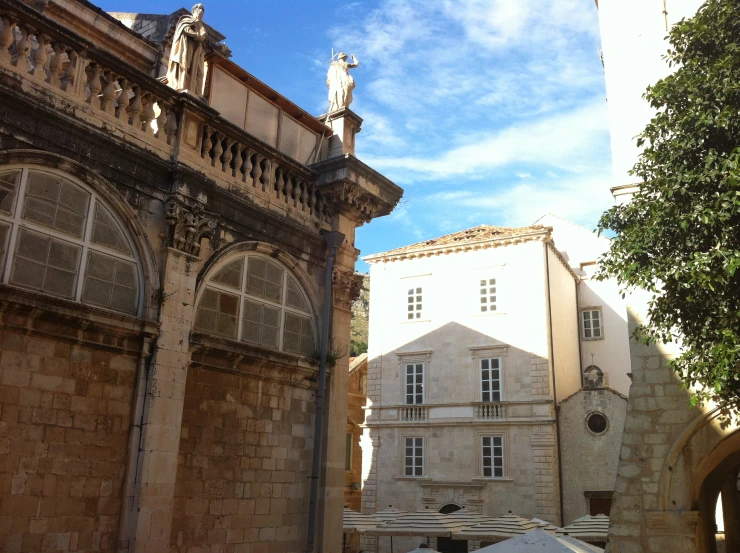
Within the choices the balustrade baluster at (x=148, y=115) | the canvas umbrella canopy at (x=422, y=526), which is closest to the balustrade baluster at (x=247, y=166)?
the balustrade baluster at (x=148, y=115)

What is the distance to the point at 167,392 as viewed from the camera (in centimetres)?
923

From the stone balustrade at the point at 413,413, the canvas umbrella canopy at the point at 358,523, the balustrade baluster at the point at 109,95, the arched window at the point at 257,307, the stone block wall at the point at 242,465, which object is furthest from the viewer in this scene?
the stone balustrade at the point at 413,413

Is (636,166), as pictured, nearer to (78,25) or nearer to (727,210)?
(727,210)

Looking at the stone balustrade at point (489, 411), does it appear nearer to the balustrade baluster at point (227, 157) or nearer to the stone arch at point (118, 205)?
Result: the balustrade baluster at point (227, 157)

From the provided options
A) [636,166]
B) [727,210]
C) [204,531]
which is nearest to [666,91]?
[636,166]

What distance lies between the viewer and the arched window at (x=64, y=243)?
26.4 ft

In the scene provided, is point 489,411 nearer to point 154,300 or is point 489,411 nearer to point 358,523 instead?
point 358,523

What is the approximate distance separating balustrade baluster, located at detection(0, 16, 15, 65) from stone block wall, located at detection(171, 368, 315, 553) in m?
4.68

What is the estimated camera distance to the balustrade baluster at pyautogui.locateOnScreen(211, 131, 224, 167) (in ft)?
35.5

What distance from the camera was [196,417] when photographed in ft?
32.0

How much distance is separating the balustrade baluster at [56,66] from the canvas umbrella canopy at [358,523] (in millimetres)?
15627

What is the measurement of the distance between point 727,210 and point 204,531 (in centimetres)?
822

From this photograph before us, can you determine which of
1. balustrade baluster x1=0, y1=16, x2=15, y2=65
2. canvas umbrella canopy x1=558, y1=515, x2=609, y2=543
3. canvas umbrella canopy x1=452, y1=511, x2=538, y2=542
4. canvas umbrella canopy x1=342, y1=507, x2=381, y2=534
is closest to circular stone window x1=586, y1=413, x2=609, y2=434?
canvas umbrella canopy x1=558, y1=515, x2=609, y2=543

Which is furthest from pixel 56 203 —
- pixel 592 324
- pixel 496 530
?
pixel 592 324
